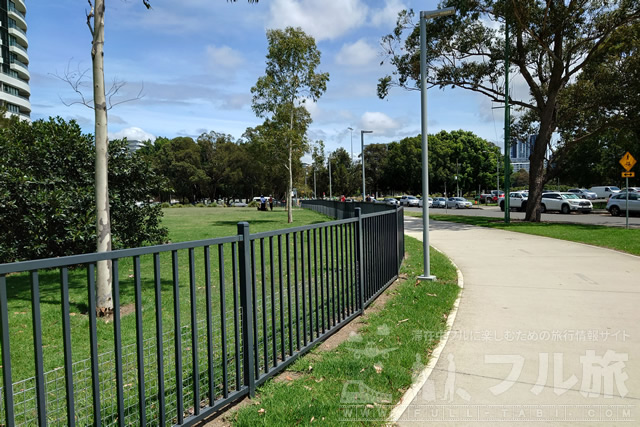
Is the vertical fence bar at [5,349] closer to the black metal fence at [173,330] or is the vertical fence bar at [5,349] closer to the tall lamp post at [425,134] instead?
the black metal fence at [173,330]

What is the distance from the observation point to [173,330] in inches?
206

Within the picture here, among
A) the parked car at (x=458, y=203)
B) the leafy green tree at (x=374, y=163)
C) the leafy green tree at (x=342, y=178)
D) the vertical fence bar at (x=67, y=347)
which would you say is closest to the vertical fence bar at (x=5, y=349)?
the vertical fence bar at (x=67, y=347)

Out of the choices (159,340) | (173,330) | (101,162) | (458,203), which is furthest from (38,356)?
(458,203)

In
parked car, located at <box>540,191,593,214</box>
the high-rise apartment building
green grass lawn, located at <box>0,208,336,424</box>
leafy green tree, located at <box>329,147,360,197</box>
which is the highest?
the high-rise apartment building

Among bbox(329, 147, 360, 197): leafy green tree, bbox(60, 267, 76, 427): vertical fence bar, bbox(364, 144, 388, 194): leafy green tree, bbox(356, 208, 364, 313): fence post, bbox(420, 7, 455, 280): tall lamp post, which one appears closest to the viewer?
bbox(60, 267, 76, 427): vertical fence bar

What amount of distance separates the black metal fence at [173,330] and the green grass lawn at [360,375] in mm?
232

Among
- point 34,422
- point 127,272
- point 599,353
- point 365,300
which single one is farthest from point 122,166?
point 599,353

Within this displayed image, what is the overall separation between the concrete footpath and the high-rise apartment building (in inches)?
2757

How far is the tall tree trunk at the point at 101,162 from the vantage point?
664 centimetres

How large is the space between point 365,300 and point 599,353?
282 cm

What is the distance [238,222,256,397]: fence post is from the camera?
11.7ft

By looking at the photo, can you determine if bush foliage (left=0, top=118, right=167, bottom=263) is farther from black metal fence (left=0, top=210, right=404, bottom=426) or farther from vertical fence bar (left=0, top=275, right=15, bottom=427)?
vertical fence bar (left=0, top=275, right=15, bottom=427)

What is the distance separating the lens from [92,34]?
6.87 metres

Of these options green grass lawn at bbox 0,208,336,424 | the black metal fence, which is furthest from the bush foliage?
the black metal fence
